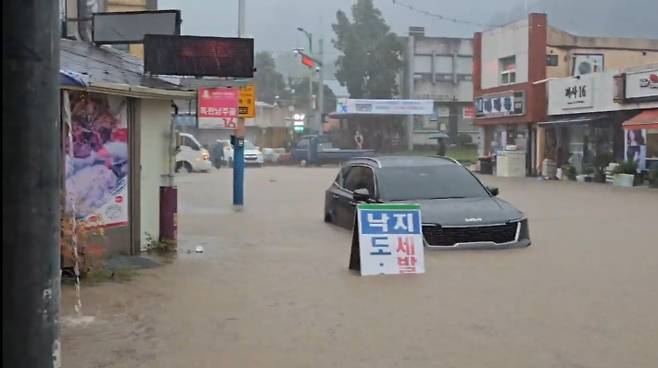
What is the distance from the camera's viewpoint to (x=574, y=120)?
102ft

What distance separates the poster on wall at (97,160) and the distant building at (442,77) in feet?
186

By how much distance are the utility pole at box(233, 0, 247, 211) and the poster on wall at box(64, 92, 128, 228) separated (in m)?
8.91

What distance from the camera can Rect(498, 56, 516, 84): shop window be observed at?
3656 cm

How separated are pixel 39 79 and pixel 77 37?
10.1m

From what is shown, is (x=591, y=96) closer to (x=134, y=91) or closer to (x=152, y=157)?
(x=152, y=157)

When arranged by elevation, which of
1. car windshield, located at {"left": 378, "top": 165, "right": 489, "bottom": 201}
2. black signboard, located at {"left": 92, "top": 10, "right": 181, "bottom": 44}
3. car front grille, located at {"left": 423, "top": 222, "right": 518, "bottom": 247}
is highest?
black signboard, located at {"left": 92, "top": 10, "right": 181, "bottom": 44}

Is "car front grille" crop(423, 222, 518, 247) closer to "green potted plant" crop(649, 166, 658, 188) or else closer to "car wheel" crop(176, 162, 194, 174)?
"green potted plant" crop(649, 166, 658, 188)

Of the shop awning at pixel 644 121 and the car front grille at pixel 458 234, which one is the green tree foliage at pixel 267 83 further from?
the car front grille at pixel 458 234

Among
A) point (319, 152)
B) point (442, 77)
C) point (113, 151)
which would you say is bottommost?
point (319, 152)

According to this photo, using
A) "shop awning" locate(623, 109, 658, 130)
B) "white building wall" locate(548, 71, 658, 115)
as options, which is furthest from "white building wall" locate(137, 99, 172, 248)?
"white building wall" locate(548, 71, 658, 115)

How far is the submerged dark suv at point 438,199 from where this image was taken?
10891 mm

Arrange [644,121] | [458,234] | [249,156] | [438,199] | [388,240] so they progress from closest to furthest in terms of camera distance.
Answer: [388,240] < [458,234] < [438,199] < [644,121] < [249,156]

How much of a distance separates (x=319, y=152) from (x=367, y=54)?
962 inches

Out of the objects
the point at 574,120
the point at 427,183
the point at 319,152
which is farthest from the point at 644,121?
the point at 319,152
